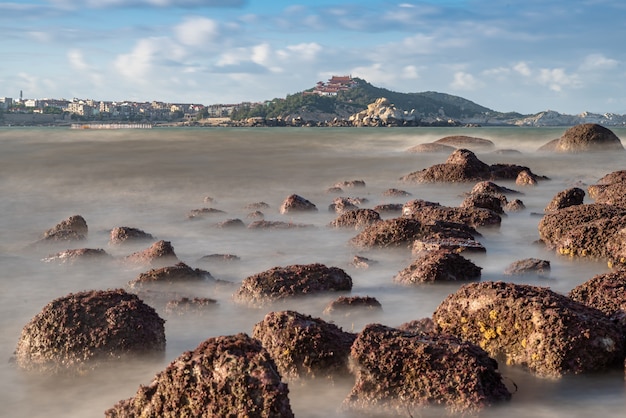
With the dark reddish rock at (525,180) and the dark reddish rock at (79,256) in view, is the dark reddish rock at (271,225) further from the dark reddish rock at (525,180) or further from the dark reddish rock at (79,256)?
the dark reddish rock at (525,180)

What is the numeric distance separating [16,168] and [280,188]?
10.4m

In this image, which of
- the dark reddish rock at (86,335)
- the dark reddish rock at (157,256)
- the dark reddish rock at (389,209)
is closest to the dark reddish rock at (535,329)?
the dark reddish rock at (86,335)

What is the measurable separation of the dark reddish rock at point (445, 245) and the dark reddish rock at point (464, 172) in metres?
9.25

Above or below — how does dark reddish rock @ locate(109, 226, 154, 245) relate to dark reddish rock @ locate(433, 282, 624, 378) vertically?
below

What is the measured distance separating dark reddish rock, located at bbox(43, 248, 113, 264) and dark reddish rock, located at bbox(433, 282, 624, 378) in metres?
4.99

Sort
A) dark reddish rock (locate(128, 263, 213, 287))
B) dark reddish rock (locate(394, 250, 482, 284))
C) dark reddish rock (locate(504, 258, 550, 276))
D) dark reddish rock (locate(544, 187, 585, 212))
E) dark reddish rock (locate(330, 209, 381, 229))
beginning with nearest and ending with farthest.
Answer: dark reddish rock (locate(394, 250, 482, 284)) → dark reddish rock (locate(128, 263, 213, 287)) → dark reddish rock (locate(504, 258, 550, 276)) → dark reddish rock (locate(330, 209, 381, 229)) → dark reddish rock (locate(544, 187, 585, 212))

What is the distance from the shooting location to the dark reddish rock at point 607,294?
5602mm

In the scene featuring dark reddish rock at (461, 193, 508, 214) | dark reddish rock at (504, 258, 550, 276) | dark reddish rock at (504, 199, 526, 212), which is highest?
dark reddish rock at (461, 193, 508, 214)

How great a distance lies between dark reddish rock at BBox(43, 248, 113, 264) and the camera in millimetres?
8945

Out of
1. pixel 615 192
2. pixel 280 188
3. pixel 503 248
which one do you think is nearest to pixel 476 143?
pixel 280 188

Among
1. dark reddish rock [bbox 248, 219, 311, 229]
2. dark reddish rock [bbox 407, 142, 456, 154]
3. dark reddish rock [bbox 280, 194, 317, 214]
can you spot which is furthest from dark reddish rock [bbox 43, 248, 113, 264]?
dark reddish rock [bbox 407, 142, 456, 154]

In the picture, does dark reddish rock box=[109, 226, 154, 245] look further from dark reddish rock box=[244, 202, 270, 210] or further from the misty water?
dark reddish rock box=[244, 202, 270, 210]

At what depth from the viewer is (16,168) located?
24.5m

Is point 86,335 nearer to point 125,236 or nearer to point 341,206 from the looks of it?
point 125,236
